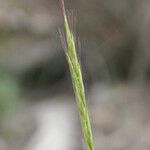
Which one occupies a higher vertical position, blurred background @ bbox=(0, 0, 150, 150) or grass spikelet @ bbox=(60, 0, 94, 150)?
blurred background @ bbox=(0, 0, 150, 150)

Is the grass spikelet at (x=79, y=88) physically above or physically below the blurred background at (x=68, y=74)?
below

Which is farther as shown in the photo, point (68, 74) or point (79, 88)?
point (68, 74)

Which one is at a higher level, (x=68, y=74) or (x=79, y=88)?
(x=68, y=74)

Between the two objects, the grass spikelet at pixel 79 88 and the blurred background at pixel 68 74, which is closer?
the grass spikelet at pixel 79 88

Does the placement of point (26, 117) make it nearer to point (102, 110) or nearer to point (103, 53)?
point (102, 110)

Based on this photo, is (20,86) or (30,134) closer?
(30,134)

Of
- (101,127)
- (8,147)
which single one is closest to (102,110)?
(101,127)

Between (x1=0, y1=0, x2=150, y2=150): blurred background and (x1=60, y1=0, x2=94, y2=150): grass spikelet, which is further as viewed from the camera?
(x1=0, y1=0, x2=150, y2=150): blurred background

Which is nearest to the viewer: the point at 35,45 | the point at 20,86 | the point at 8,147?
the point at 8,147
